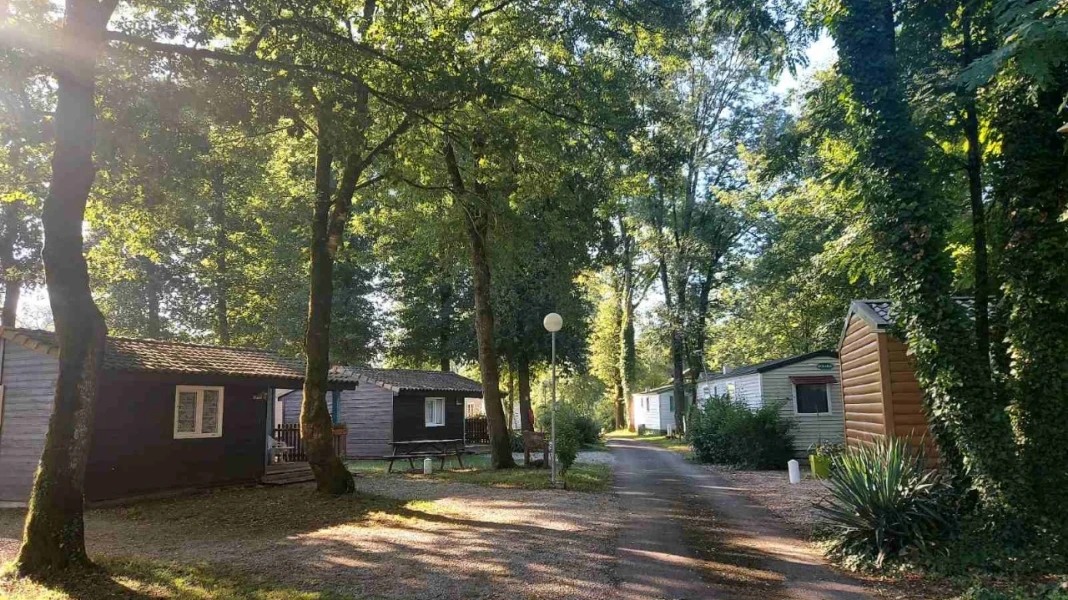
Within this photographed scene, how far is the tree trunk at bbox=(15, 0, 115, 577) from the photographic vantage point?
20.5ft

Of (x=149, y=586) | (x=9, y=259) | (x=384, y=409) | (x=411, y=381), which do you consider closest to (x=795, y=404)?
(x=411, y=381)

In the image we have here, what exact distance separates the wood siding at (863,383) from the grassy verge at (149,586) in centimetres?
918

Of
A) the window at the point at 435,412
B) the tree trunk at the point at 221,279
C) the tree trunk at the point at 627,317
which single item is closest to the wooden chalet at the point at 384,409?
the window at the point at 435,412

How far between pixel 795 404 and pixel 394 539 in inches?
601

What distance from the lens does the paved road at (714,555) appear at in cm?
591

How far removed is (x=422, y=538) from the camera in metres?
8.35

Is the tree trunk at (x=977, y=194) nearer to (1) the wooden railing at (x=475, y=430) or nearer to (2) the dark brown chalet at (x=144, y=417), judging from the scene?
(2) the dark brown chalet at (x=144, y=417)

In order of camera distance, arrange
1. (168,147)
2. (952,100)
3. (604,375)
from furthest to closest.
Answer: (604,375) → (168,147) → (952,100)

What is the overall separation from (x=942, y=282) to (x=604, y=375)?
1851 inches

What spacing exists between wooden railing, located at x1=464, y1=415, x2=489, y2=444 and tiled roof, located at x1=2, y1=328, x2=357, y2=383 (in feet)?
37.9

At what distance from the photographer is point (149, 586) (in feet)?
20.2

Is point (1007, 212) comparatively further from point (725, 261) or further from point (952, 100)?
point (725, 261)

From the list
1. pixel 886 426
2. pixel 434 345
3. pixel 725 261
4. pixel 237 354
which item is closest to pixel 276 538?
pixel 237 354

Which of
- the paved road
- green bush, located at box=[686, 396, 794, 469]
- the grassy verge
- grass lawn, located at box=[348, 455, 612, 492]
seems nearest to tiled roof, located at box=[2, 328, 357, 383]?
grass lawn, located at box=[348, 455, 612, 492]
